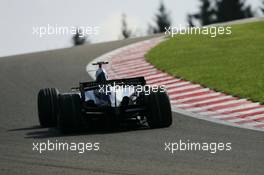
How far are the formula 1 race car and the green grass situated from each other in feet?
12.4

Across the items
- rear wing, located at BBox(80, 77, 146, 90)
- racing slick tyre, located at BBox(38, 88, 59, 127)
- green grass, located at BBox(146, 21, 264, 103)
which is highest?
rear wing, located at BBox(80, 77, 146, 90)

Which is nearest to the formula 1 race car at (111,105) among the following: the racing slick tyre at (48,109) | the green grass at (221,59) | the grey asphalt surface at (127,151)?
the grey asphalt surface at (127,151)

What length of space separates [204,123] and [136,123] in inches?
47.7

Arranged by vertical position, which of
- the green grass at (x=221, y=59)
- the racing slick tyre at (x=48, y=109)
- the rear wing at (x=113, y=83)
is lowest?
the green grass at (x=221, y=59)

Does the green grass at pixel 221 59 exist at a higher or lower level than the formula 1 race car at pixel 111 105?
lower

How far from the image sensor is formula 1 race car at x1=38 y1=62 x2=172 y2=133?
15.3m

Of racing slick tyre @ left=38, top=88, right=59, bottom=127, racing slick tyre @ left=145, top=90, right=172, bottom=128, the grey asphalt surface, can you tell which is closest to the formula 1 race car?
racing slick tyre @ left=145, top=90, right=172, bottom=128

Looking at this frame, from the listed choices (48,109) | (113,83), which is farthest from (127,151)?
(48,109)

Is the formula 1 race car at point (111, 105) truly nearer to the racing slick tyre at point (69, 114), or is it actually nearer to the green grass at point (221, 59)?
the racing slick tyre at point (69, 114)

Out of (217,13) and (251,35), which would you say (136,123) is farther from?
(217,13)

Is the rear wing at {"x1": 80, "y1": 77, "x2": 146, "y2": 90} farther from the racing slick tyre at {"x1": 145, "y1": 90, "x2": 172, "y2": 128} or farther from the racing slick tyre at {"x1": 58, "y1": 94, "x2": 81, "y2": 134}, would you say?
the racing slick tyre at {"x1": 145, "y1": 90, "x2": 172, "y2": 128}

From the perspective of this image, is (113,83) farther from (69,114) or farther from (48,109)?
(48,109)

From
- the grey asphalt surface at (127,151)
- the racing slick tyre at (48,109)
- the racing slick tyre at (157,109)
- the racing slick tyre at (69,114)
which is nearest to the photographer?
the grey asphalt surface at (127,151)

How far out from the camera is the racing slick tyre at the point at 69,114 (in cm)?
1522
